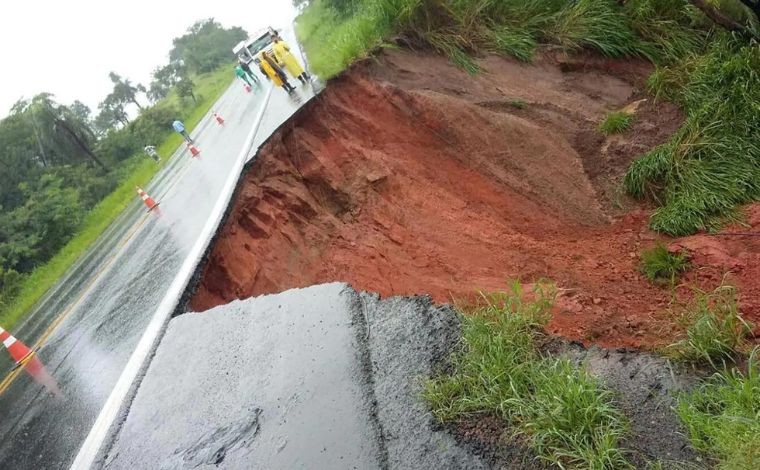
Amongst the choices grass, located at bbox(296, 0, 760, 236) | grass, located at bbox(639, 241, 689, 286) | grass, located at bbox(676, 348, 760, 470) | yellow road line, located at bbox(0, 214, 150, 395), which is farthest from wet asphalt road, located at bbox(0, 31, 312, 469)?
grass, located at bbox(639, 241, 689, 286)

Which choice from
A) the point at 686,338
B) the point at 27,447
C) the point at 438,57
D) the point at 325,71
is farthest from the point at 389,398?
the point at 325,71

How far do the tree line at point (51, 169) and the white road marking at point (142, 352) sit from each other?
11855 millimetres

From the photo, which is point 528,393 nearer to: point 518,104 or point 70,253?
point 518,104

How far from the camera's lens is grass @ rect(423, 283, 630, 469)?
2164mm

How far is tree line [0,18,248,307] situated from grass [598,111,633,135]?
15.9 meters

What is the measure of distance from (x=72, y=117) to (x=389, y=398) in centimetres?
3820

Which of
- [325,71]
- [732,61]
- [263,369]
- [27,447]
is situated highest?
[325,71]

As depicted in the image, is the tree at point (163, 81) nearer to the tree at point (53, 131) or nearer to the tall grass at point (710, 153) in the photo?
the tree at point (53, 131)

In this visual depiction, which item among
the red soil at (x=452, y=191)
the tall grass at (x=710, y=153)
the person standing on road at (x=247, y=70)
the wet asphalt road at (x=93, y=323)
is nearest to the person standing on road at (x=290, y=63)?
the wet asphalt road at (x=93, y=323)

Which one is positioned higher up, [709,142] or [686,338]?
[686,338]

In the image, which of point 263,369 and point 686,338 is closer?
point 686,338

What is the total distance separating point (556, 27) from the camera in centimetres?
776

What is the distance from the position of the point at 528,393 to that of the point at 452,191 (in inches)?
165

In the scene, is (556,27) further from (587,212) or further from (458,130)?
(587,212)
